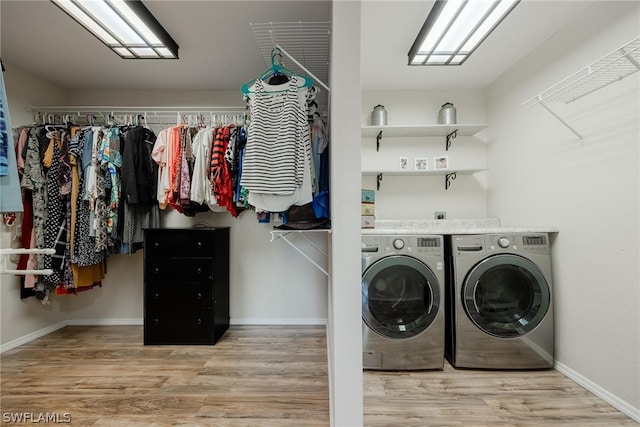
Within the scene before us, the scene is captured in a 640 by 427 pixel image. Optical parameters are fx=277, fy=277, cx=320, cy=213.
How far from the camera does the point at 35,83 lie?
244cm

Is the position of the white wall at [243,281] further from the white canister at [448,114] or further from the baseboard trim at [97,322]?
the white canister at [448,114]

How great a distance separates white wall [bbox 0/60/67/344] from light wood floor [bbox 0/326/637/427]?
7.5 inches

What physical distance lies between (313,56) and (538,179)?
1.89 meters

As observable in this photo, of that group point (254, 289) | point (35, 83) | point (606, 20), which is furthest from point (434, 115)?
point (35, 83)

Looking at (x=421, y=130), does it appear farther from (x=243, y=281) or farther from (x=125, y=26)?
(x=125, y=26)

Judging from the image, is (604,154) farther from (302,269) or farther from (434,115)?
(302,269)

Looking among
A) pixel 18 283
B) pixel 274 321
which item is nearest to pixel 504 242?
pixel 274 321

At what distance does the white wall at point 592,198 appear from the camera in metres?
1.48

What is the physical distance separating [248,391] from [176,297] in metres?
0.99

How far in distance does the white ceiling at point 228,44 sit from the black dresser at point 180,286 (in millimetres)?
1377

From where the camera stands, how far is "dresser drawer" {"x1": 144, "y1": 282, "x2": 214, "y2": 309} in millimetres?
2229

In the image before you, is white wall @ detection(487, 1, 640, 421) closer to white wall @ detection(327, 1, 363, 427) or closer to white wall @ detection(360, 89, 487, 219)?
white wall @ detection(360, 89, 487, 219)

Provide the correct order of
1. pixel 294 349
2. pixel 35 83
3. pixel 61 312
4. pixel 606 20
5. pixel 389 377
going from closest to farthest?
pixel 606 20 → pixel 389 377 → pixel 294 349 → pixel 35 83 → pixel 61 312

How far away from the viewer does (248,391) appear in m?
1.68
